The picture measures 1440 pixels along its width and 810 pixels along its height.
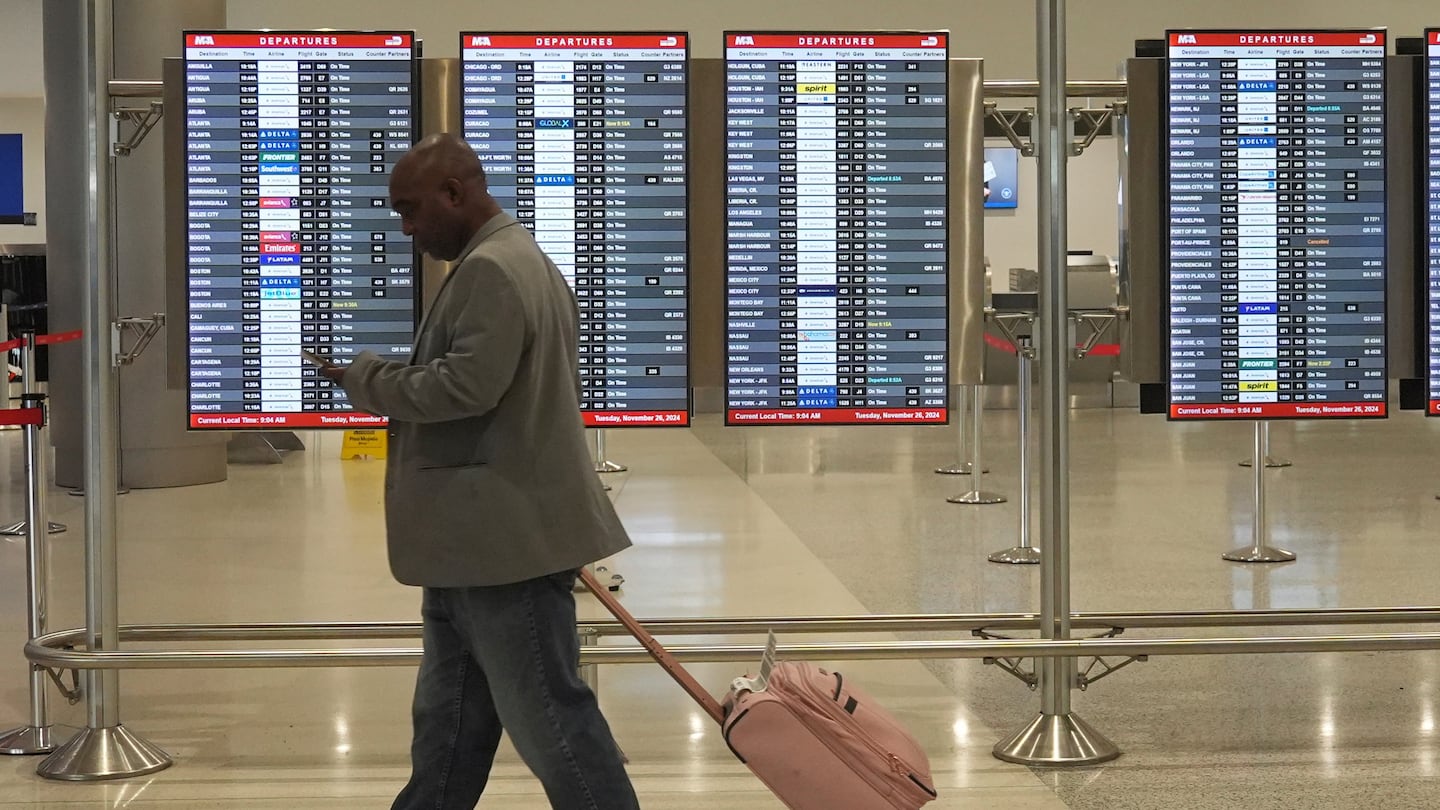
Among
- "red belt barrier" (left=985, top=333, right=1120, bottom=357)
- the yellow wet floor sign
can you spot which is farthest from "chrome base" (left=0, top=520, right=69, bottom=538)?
"red belt barrier" (left=985, top=333, right=1120, bottom=357)

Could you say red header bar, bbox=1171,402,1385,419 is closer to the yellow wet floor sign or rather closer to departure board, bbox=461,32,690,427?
departure board, bbox=461,32,690,427

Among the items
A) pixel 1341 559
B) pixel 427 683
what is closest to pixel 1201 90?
pixel 427 683

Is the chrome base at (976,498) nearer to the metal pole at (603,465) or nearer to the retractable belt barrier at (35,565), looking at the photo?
the metal pole at (603,465)

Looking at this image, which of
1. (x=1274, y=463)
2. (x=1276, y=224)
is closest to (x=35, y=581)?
(x=1276, y=224)

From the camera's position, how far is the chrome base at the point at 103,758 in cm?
411

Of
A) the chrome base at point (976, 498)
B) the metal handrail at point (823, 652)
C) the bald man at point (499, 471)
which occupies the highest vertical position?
the bald man at point (499, 471)

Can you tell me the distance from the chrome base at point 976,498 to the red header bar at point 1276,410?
4645 millimetres

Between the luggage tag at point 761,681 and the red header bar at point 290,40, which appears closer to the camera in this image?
the luggage tag at point 761,681

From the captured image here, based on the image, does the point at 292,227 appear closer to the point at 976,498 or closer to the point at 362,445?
the point at 976,498

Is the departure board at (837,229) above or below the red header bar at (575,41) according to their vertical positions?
below

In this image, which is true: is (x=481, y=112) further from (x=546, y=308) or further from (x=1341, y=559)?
(x=1341, y=559)

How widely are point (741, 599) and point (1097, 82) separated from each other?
9.60 feet

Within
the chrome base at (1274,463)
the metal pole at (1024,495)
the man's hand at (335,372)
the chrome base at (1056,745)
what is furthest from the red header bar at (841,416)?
the chrome base at (1274,463)

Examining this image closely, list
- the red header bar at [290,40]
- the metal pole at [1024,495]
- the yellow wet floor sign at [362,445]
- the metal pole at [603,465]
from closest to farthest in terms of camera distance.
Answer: the red header bar at [290,40] < the metal pole at [1024,495] < the metal pole at [603,465] < the yellow wet floor sign at [362,445]
